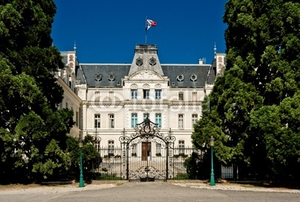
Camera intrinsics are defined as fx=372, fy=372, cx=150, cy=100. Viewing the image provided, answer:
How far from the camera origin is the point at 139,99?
44.3 m

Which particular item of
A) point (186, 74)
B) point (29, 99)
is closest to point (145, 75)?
point (186, 74)

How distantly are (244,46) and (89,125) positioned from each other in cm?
2973

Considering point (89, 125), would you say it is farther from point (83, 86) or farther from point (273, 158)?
point (273, 158)

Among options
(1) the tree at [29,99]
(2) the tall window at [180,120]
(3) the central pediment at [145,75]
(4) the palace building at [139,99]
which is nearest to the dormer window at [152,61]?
(4) the palace building at [139,99]

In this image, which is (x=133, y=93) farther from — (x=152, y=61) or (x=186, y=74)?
(x=186, y=74)

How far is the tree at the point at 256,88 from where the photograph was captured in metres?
16.2

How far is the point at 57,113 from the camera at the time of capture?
18.0 metres

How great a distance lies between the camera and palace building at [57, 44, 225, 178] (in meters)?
44.2

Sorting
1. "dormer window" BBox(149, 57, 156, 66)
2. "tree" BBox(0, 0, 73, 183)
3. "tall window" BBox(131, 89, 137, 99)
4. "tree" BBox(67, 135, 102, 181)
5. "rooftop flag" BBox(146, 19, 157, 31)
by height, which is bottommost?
"tree" BBox(67, 135, 102, 181)

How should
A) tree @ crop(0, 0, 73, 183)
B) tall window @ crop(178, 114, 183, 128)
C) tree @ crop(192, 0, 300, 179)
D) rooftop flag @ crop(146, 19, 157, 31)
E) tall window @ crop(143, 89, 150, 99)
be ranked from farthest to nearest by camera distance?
tall window @ crop(178, 114, 183, 128)
tall window @ crop(143, 89, 150, 99)
rooftop flag @ crop(146, 19, 157, 31)
tree @ crop(0, 0, 73, 183)
tree @ crop(192, 0, 300, 179)

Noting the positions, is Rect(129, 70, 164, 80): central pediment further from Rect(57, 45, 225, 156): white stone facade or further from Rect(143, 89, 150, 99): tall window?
Rect(143, 89, 150, 99): tall window

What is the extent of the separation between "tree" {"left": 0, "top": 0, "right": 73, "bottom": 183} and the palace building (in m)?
24.3

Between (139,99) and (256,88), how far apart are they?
2645 cm

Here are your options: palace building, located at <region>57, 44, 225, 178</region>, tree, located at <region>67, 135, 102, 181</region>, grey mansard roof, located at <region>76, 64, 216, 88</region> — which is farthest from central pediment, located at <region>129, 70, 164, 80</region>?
tree, located at <region>67, 135, 102, 181</region>
